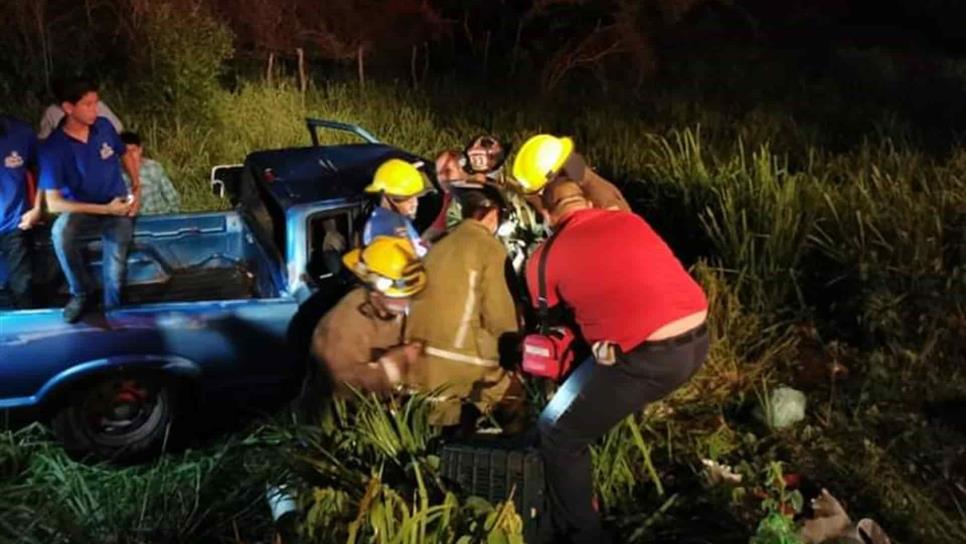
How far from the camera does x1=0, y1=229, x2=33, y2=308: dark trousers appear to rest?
6270mm

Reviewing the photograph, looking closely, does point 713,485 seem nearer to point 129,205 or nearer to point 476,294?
point 476,294

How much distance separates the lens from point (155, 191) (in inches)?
306

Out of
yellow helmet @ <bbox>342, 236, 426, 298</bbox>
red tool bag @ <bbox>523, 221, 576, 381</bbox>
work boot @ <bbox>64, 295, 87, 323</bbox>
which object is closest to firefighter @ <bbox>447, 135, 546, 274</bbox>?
yellow helmet @ <bbox>342, 236, 426, 298</bbox>

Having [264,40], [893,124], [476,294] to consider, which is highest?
[476,294]

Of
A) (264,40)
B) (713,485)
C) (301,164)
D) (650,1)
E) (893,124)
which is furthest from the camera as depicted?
(650,1)

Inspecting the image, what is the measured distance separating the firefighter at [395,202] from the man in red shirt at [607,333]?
1609 millimetres

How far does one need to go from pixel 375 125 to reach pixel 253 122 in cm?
123

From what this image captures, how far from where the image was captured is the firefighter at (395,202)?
221 inches

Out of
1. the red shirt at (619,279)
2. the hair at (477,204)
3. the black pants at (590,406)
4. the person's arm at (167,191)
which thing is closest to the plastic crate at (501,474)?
the black pants at (590,406)

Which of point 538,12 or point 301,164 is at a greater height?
point 301,164

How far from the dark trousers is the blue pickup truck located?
16 centimetres

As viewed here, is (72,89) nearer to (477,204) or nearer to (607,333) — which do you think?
(477,204)

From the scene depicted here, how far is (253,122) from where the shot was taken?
11.3m

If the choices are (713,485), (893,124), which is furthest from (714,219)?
Result: (893,124)
